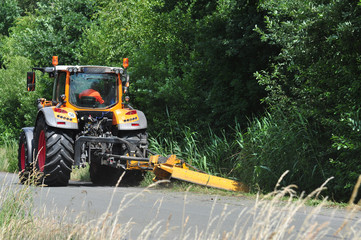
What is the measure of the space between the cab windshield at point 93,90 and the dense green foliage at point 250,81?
2.10m

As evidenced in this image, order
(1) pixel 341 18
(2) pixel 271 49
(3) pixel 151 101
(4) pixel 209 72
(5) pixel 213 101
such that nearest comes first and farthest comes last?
(1) pixel 341 18 < (2) pixel 271 49 < (5) pixel 213 101 < (4) pixel 209 72 < (3) pixel 151 101

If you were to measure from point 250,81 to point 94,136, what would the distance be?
4055 mm

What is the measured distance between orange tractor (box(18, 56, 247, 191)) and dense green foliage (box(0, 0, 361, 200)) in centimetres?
118

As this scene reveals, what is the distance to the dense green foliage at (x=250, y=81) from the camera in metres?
10.5

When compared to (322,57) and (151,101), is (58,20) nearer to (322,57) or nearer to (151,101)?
(151,101)

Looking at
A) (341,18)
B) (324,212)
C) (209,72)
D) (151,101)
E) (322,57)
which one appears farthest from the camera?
(151,101)

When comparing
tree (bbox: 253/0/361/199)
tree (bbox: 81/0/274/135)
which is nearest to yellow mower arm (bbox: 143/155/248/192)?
tree (bbox: 253/0/361/199)

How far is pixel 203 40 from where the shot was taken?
16438mm

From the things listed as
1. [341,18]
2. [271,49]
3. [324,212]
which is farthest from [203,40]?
[324,212]

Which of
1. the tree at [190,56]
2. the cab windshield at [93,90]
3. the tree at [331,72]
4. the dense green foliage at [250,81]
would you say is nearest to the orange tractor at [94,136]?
the cab windshield at [93,90]

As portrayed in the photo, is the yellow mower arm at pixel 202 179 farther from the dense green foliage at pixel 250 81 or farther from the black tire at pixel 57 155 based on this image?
the black tire at pixel 57 155

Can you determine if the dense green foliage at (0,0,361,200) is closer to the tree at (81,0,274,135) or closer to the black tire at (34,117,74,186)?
the tree at (81,0,274,135)

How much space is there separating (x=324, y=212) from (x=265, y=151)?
3.18m

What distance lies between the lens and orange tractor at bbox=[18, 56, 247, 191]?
41.2 ft
